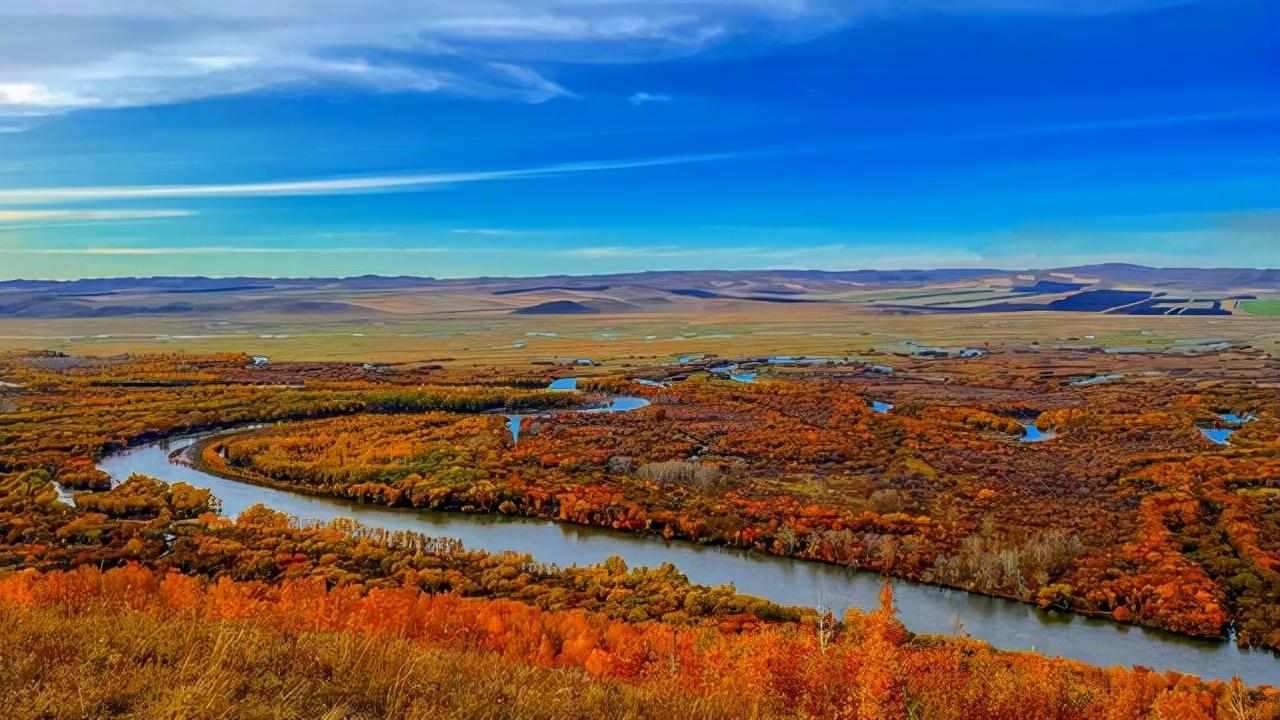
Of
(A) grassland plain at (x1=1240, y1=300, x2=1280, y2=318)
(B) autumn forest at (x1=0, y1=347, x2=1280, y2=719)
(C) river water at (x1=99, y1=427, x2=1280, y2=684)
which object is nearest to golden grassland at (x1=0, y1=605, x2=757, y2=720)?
(B) autumn forest at (x1=0, y1=347, x2=1280, y2=719)

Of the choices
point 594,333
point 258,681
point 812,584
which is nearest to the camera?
point 258,681

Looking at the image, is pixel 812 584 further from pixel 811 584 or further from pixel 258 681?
pixel 258 681

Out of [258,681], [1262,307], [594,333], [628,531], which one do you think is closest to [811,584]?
[628,531]

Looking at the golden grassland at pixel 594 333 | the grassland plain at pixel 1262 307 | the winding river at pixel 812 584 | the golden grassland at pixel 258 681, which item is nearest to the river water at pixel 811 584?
the winding river at pixel 812 584

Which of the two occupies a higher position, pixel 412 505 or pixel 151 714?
pixel 151 714

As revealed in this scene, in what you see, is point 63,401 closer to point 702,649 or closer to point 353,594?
point 353,594

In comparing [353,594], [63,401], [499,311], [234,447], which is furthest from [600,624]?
[499,311]

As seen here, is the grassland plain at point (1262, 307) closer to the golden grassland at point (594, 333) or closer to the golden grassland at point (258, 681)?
the golden grassland at point (594, 333)
